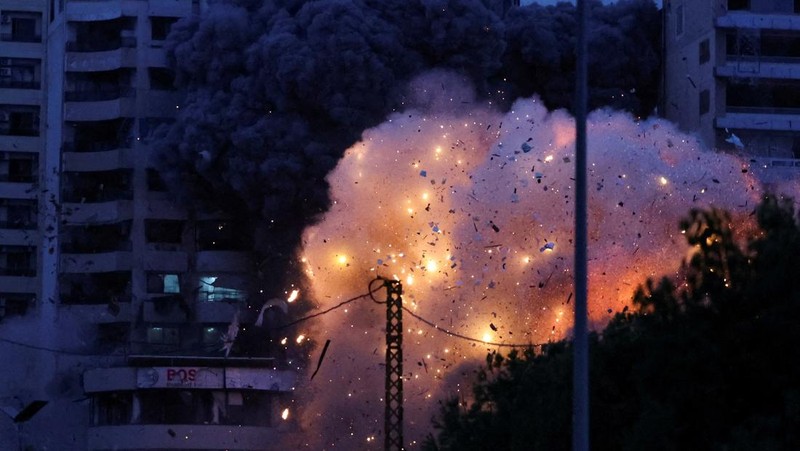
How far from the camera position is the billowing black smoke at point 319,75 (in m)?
52.9

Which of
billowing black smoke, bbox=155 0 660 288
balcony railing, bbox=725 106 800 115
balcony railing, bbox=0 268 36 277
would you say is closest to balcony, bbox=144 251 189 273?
billowing black smoke, bbox=155 0 660 288

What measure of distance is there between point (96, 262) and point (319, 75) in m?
16.2

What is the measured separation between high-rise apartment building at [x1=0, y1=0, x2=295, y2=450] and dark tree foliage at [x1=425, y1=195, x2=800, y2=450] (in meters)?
35.0

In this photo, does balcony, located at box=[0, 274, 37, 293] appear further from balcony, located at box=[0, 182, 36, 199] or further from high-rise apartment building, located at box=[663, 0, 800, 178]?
high-rise apartment building, located at box=[663, 0, 800, 178]

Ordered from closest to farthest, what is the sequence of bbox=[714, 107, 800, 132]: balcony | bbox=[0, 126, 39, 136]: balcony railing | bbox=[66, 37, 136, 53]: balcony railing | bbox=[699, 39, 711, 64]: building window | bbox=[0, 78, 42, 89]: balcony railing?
bbox=[714, 107, 800, 132]: balcony < bbox=[699, 39, 711, 64]: building window < bbox=[66, 37, 136, 53]: balcony railing < bbox=[0, 126, 39, 136]: balcony railing < bbox=[0, 78, 42, 89]: balcony railing

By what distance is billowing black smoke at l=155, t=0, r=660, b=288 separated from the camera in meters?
52.9

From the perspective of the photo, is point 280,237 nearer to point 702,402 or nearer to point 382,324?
point 382,324

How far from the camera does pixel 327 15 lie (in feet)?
175

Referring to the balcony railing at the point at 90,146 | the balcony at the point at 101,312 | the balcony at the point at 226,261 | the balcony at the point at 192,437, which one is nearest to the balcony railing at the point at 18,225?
the balcony railing at the point at 90,146

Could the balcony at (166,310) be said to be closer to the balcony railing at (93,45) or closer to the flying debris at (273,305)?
the flying debris at (273,305)

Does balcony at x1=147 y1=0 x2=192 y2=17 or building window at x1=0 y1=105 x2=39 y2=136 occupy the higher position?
balcony at x1=147 y1=0 x2=192 y2=17

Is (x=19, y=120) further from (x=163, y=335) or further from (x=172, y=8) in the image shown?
(x=163, y=335)

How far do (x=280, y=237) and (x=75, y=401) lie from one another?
12501 mm

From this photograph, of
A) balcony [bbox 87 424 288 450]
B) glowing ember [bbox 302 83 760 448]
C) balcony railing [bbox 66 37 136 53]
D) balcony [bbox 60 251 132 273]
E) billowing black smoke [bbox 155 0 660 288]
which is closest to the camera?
glowing ember [bbox 302 83 760 448]
